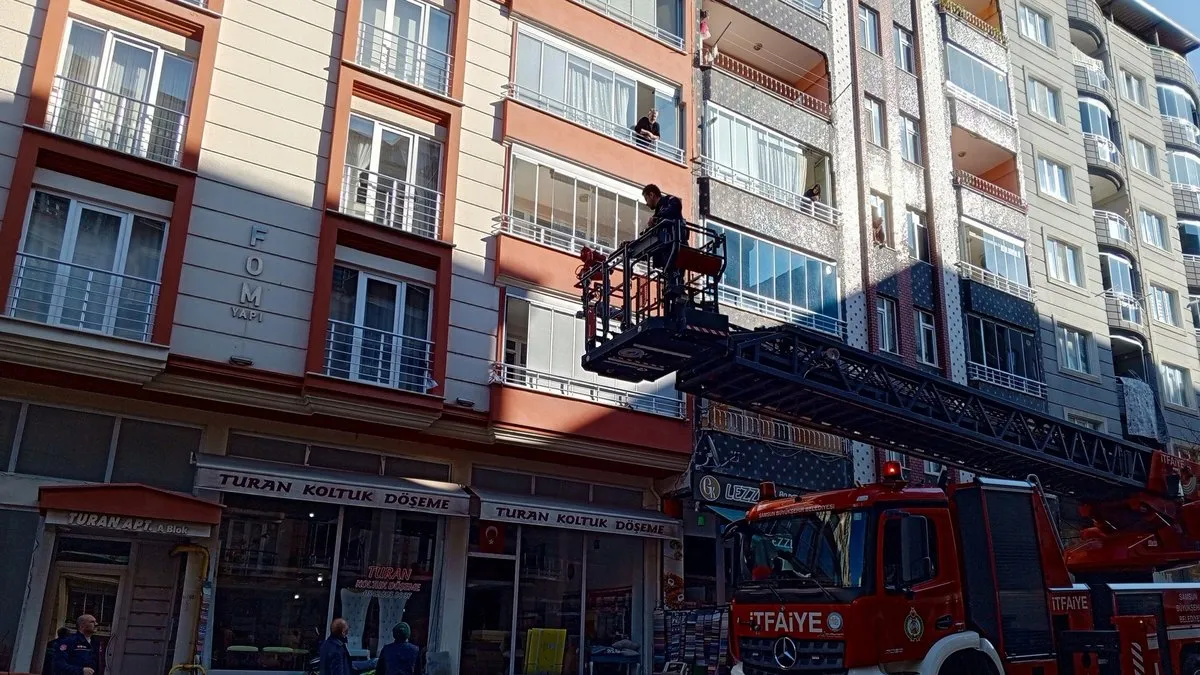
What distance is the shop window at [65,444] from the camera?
43.6 feet

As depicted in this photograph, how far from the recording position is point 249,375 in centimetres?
1452

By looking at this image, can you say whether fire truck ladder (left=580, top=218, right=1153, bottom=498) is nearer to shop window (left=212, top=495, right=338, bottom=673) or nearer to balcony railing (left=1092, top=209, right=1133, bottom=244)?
shop window (left=212, top=495, right=338, bottom=673)

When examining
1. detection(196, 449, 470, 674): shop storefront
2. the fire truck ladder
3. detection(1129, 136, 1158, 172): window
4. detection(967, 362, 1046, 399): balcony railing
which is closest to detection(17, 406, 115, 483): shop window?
detection(196, 449, 470, 674): shop storefront

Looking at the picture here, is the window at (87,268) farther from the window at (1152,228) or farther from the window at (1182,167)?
the window at (1182,167)

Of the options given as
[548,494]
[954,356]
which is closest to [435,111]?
[548,494]

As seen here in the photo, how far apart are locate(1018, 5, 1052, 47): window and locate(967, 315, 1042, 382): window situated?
1168 cm

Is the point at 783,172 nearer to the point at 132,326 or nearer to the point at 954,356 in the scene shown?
the point at 954,356

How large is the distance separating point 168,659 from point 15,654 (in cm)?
194

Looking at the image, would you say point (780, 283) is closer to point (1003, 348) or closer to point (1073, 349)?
point (1003, 348)

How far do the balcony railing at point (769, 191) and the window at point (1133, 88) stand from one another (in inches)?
800

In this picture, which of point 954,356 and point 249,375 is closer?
point 249,375

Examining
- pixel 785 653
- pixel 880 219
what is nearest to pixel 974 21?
pixel 880 219

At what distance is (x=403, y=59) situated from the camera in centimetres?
1777

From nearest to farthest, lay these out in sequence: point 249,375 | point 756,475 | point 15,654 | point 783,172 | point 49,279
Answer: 1. point 15,654
2. point 49,279
3. point 249,375
4. point 756,475
5. point 783,172
